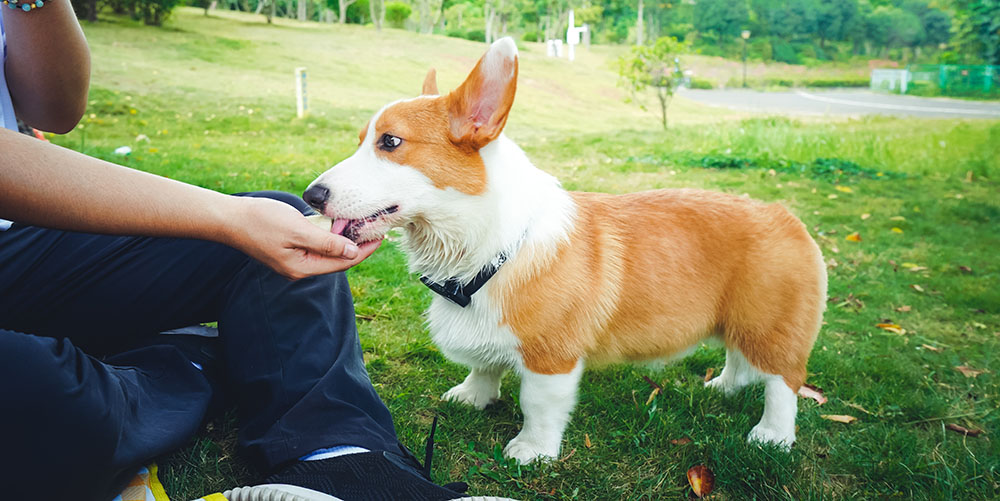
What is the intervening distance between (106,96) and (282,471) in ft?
30.8

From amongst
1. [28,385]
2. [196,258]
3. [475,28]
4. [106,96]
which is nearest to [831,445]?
[196,258]

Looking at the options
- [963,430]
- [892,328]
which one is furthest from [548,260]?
[892,328]

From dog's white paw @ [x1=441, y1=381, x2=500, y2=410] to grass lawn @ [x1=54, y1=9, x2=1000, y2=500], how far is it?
0.05 metres

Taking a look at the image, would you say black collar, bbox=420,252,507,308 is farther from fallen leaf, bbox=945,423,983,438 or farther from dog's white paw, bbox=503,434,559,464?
fallen leaf, bbox=945,423,983,438

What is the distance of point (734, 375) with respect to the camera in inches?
96.5

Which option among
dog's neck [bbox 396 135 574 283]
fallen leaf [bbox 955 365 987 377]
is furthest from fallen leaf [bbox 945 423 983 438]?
dog's neck [bbox 396 135 574 283]

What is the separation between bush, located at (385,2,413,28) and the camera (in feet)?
86.1

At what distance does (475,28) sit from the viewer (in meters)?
28.6

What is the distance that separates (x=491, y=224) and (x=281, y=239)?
68cm

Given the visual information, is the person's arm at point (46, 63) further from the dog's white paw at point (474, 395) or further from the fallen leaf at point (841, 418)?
the fallen leaf at point (841, 418)

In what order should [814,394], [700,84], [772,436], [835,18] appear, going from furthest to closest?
1. [835,18]
2. [700,84]
3. [814,394]
4. [772,436]

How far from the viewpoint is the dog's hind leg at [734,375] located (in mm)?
2303

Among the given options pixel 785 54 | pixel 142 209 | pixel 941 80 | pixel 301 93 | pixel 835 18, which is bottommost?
pixel 142 209

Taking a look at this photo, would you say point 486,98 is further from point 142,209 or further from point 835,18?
point 835,18
